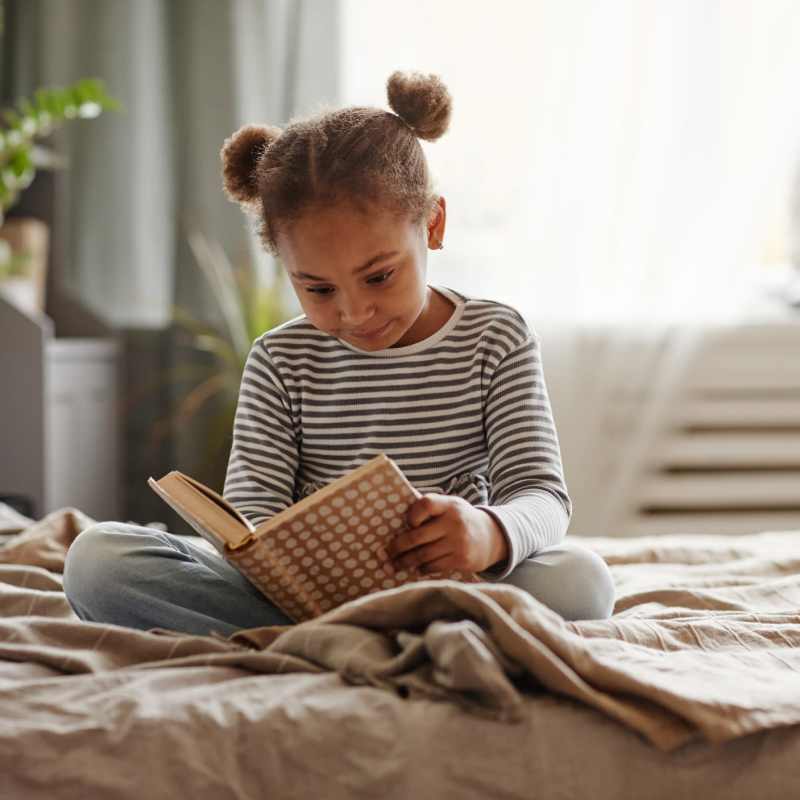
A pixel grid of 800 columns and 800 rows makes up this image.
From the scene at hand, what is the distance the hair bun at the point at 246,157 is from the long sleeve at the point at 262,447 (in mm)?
170

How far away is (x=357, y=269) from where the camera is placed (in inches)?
43.4

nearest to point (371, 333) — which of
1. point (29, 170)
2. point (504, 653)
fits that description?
point (504, 653)

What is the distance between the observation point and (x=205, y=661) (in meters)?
0.96

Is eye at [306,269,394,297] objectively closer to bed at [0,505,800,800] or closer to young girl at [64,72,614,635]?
young girl at [64,72,614,635]

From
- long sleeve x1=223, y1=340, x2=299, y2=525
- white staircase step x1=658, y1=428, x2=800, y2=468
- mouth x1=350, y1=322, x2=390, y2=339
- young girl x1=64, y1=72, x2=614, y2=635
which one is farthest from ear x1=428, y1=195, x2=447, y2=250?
white staircase step x1=658, y1=428, x2=800, y2=468

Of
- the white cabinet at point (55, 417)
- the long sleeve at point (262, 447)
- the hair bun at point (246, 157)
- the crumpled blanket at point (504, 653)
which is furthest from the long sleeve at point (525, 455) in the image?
the white cabinet at point (55, 417)

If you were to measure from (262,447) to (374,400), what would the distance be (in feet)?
0.42

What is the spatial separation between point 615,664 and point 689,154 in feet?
6.92

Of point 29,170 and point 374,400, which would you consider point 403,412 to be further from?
point 29,170

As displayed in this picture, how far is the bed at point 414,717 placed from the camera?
0.84 meters

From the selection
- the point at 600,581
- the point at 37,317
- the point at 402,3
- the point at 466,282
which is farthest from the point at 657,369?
the point at 600,581

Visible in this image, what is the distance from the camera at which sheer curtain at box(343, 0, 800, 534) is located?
2752 millimetres

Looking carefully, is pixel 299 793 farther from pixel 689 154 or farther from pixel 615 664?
pixel 689 154

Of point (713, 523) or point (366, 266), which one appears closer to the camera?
point (366, 266)
